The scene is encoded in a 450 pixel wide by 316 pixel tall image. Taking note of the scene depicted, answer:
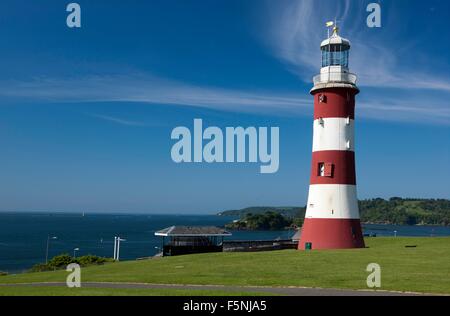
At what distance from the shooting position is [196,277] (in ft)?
71.7

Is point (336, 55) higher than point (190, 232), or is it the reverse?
point (336, 55)

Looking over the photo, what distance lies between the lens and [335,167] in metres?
33.9

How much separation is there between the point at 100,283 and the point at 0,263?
7765cm

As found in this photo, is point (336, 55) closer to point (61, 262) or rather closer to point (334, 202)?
point (334, 202)

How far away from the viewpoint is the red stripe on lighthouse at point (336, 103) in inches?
1364

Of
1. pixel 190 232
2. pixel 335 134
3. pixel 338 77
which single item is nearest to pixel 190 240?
pixel 190 232

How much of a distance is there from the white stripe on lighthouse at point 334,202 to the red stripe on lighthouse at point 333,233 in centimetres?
39

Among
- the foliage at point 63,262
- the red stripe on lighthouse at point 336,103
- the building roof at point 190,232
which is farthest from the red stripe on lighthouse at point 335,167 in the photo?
the foliage at point 63,262

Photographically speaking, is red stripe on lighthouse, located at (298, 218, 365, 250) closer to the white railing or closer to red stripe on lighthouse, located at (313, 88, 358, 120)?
red stripe on lighthouse, located at (313, 88, 358, 120)

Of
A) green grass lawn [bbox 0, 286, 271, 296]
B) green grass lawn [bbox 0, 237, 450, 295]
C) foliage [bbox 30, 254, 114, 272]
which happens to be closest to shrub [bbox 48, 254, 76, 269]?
foliage [bbox 30, 254, 114, 272]

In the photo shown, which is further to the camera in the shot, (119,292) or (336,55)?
(336,55)

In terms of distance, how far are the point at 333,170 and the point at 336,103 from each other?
511 centimetres
